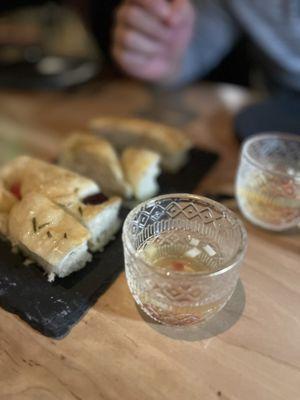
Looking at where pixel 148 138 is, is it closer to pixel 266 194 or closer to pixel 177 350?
pixel 266 194

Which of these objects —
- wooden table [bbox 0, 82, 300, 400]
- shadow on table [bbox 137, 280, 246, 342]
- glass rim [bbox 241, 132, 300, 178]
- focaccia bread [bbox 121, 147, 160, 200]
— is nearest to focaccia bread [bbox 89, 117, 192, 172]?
focaccia bread [bbox 121, 147, 160, 200]

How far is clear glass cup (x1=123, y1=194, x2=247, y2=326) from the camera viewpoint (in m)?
0.57

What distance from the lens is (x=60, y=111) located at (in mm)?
1278

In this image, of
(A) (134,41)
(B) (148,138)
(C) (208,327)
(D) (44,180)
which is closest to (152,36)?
(A) (134,41)

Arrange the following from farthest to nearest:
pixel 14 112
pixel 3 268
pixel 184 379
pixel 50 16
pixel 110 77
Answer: pixel 50 16
pixel 110 77
pixel 14 112
pixel 3 268
pixel 184 379

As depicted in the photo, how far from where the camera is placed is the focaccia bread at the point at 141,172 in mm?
871

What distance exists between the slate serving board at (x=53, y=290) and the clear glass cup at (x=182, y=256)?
7 centimetres

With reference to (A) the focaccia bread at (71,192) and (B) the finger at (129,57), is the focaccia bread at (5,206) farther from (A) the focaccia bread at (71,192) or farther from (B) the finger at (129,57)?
(B) the finger at (129,57)

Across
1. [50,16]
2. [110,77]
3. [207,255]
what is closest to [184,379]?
[207,255]

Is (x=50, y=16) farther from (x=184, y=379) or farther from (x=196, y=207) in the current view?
(x=184, y=379)

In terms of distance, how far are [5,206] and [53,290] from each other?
20 cm

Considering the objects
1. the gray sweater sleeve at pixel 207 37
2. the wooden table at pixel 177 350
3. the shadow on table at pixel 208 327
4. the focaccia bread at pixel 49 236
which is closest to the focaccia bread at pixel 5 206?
the focaccia bread at pixel 49 236

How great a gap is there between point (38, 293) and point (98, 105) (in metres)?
0.81

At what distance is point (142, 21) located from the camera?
1093 millimetres
